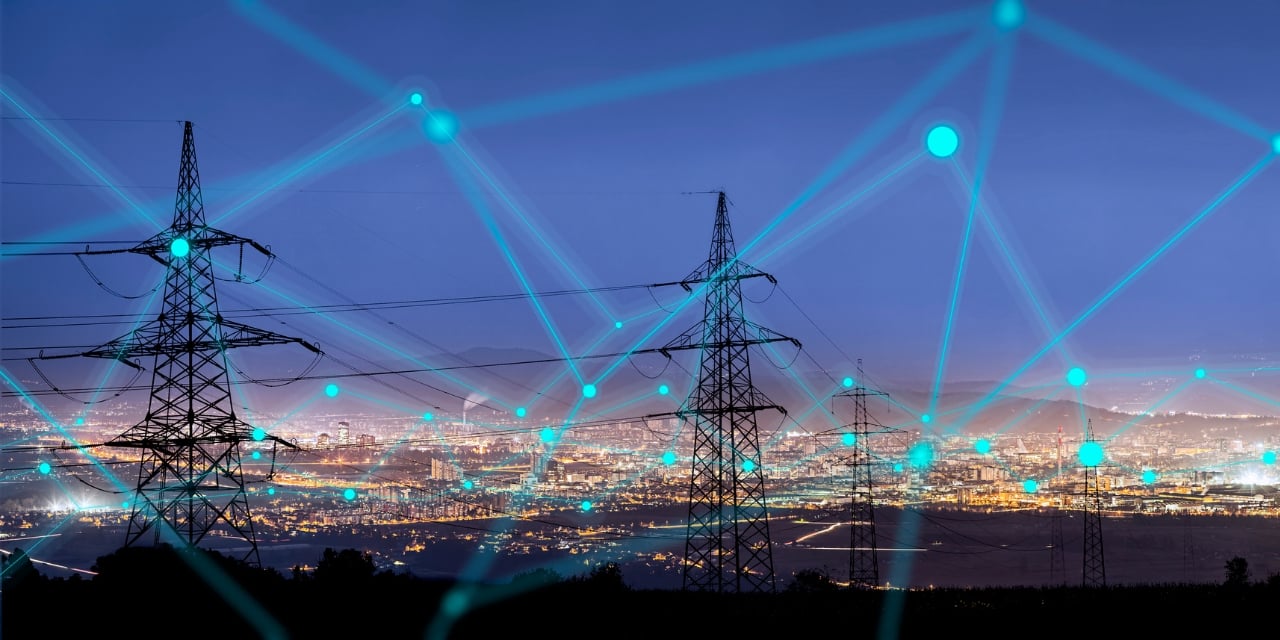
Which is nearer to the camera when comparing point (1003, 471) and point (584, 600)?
point (584, 600)

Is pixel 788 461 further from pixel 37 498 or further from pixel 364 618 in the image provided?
pixel 364 618

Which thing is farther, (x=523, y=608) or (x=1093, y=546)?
(x=1093, y=546)

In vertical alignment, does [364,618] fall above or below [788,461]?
below

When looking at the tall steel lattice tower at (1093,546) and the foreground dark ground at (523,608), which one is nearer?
the foreground dark ground at (523,608)

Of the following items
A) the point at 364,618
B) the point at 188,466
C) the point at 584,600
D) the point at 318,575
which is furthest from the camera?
the point at 188,466

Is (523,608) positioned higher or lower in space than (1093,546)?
lower

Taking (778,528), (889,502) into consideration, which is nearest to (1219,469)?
(889,502)

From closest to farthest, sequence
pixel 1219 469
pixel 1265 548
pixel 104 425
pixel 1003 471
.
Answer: pixel 104 425, pixel 1265 548, pixel 1003 471, pixel 1219 469

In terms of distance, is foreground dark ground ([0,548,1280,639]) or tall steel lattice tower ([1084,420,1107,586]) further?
tall steel lattice tower ([1084,420,1107,586])
